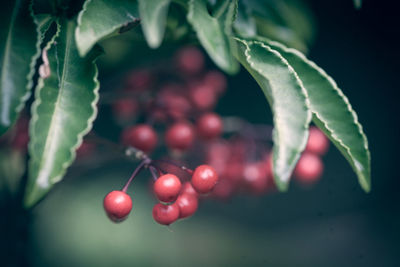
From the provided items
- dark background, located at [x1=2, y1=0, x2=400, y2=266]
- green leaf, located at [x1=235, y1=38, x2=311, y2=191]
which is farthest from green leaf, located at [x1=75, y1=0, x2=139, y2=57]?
dark background, located at [x1=2, y1=0, x2=400, y2=266]

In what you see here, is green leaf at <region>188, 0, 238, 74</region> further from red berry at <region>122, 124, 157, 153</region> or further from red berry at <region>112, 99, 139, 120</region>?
red berry at <region>112, 99, 139, 120</region>

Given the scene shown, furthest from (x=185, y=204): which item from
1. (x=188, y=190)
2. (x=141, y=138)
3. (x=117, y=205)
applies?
(x=141, y=138)

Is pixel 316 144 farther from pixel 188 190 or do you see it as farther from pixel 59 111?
pixel 59 111


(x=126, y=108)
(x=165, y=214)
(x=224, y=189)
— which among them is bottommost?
(x=224, y=189)

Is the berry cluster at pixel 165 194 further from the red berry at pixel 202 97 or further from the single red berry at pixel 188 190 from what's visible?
the red berry at pixel 202 97

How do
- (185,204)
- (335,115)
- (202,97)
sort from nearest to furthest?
(335,115) → (185,204) → (202,97)

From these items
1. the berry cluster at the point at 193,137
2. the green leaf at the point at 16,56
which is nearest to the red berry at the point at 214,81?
the berry cluster at the point at 193,137

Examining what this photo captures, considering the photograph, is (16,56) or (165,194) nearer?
(16,56)

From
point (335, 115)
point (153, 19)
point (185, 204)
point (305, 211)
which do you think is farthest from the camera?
point (305, 211)
